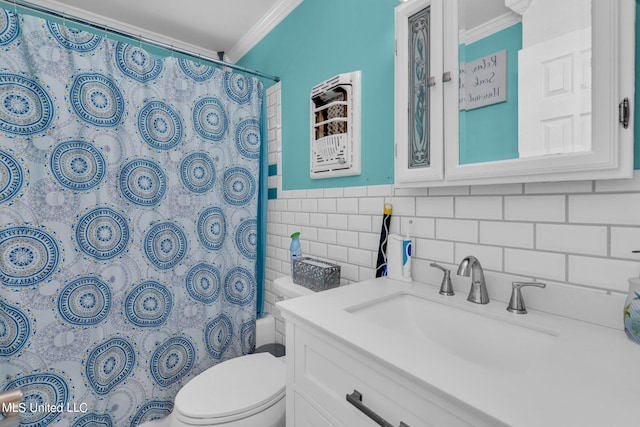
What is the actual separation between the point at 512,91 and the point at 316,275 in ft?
3.12

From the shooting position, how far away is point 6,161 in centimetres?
121

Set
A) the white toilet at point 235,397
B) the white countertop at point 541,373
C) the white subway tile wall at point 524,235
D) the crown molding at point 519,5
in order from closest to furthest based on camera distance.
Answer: the white countertop at point 541,373
the white subway tile wall at point 524,235
the crown molding at point 519,5
the white toilet at point 235,397

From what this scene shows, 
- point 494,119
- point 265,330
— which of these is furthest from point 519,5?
point 265,330

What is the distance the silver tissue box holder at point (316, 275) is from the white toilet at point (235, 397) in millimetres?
414

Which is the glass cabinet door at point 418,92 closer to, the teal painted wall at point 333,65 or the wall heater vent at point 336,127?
the teal painted wall at point 333,65

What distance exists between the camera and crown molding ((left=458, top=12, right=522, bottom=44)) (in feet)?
2.73

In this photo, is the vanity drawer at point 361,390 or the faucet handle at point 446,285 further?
the faucet handle at point 446,285

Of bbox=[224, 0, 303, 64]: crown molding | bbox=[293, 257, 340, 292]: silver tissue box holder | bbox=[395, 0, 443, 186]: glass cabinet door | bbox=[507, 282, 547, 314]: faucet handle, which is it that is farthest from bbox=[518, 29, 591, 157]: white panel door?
bbox=[224, 0, 303, 64]: crown molding

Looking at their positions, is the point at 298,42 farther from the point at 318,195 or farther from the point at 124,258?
the point at 124,258

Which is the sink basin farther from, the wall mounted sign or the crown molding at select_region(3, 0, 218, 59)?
the crown molding at select_region(3, 0, 218, 59)

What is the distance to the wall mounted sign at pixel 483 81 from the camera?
0.86m

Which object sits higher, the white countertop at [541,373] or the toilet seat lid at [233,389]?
the white countertop at [541,373]
